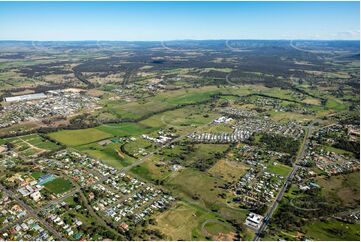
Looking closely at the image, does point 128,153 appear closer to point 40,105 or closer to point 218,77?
point 40,105

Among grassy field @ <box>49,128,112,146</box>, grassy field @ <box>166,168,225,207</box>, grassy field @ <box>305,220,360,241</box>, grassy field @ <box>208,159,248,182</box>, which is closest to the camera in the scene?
grassy field @ <box>305,220,360,241</box>

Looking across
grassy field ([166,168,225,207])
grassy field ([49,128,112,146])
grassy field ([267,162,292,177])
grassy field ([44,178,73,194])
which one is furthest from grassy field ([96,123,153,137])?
grassy field ([267,162,292,177])

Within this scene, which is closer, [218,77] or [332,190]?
[332,190]

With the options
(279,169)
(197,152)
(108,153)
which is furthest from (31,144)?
(279,169)

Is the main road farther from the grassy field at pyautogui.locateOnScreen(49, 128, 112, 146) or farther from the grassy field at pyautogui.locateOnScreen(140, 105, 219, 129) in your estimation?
the grassy field at pyautogui.locateOnScreen(49, 128, 112, 146)

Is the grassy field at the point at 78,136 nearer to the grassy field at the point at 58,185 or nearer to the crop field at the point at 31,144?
the crop field at the point at 31,144

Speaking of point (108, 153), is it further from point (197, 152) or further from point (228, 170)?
point (228, 170)

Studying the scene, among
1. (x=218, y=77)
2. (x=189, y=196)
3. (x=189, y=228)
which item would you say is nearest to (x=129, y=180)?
(x=189, y=196)
